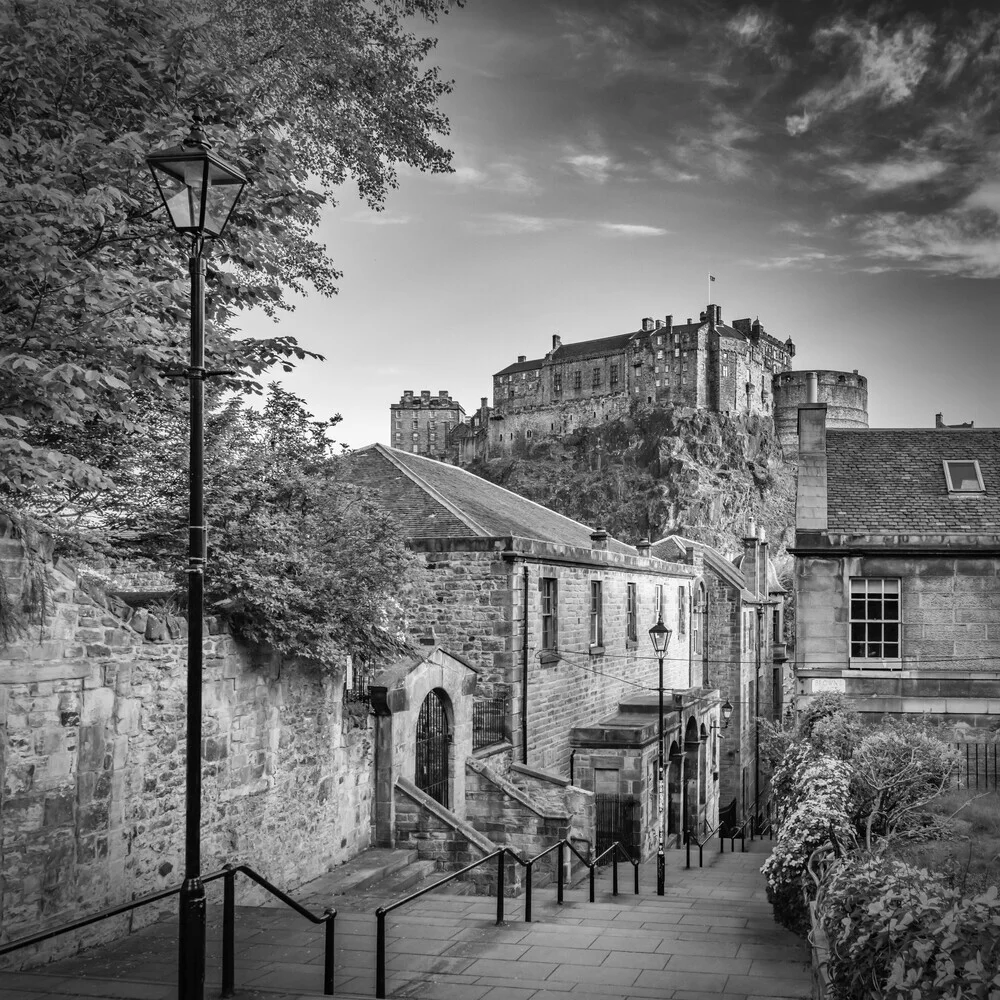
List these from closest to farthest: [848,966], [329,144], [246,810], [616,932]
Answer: [848,966], [616,932], [246,810], [329,144]

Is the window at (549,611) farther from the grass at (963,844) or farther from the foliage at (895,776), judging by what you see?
Result: the foliage at (895,776)

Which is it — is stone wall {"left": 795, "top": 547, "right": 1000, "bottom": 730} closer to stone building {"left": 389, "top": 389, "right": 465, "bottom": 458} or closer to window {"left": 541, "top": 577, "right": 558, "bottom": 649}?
window {"left": 541, "top": 577, "right": 558, "bottom": 649}

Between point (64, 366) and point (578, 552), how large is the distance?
15439 mm

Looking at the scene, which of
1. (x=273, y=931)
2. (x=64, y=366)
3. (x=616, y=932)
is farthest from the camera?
(x=616, y=932)

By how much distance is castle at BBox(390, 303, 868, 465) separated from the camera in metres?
109

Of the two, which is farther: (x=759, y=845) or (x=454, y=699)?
(x=759, y=845)

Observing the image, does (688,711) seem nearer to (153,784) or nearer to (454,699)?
(454,699)

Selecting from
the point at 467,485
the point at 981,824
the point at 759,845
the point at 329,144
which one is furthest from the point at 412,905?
the point at 759,845

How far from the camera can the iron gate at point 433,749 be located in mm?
16172

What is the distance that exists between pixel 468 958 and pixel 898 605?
13.1 metres

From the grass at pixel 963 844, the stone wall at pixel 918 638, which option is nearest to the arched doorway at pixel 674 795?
the stone wall at pixel 918 638

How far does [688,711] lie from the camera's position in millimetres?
26172

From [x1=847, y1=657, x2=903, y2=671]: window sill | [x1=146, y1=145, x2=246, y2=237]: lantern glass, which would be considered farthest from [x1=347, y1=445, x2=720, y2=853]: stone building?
[x1=146, y1=145, x2=246, y2=237]: lantern glass

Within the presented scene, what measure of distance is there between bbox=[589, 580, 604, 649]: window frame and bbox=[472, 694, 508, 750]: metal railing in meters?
5.39
